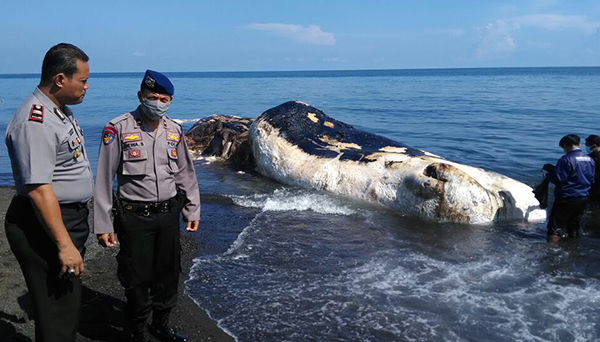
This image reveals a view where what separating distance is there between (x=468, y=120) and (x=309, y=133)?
16.9 meters

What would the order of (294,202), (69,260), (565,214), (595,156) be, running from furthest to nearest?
(294,202)
(595,156)
(565,214)
(69,260)

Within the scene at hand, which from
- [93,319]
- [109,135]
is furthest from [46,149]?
[93,319]

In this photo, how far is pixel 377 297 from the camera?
5.19 meters

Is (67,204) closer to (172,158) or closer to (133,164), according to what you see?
(133,164)

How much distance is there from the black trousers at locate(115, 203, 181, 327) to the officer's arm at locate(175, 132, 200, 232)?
18 cm

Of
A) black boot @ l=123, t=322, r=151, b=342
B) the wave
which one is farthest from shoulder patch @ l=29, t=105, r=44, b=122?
the wave

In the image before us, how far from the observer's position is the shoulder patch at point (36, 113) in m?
2.93

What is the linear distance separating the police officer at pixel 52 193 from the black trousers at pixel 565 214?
6.27m

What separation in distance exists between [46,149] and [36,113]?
218mm

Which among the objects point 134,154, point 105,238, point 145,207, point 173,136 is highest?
point 173,136

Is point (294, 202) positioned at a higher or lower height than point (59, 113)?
lower

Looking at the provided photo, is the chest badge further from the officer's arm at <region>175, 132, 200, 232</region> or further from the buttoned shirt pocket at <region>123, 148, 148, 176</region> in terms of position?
the officer's arm at <region>175, 132, 200, 232</region>

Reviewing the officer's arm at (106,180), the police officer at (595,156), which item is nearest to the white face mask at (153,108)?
the officer's arm at (106,180)

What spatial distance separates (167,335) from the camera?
4.16 m
